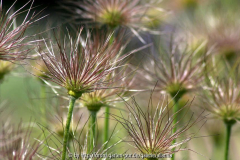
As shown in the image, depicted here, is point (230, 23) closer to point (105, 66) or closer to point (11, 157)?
point (105, 66)

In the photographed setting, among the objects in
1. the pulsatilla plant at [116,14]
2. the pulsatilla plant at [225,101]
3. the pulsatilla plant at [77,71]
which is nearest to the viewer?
the pulsatilla plant at [77,71]

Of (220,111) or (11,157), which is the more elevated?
(220,111)

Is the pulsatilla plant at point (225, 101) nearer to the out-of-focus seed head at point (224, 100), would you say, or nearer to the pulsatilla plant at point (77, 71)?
the out-of-focus seed head at point (224, 100)

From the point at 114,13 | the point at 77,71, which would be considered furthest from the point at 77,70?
the point at 114,13

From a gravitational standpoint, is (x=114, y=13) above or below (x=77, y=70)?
above

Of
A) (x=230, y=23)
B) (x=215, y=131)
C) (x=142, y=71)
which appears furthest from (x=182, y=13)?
(x=142, y=71)

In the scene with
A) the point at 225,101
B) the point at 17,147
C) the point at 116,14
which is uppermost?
the point at 116,14

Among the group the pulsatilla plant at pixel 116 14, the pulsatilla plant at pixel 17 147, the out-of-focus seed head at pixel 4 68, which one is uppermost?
the pulsatilla plant at pixel 116 14

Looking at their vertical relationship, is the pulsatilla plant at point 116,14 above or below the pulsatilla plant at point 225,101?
above

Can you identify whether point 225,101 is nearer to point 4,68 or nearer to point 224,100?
point 224,100

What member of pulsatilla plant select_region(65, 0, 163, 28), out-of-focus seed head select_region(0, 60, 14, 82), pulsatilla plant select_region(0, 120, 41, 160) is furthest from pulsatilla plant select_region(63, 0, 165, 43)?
pulsatilla plant select_region(0, 120, 41, 160)

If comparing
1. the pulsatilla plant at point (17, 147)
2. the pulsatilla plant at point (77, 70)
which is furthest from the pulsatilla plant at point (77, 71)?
the pulsatilla plant at point (17, 147)
